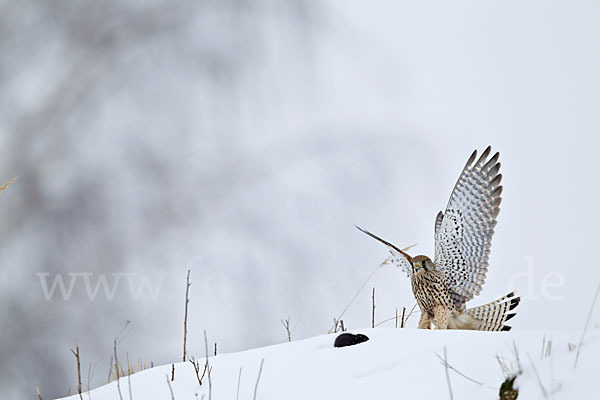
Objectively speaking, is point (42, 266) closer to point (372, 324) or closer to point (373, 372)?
point (372, 324)

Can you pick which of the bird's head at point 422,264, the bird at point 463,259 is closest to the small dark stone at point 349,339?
the bird at point 463,259

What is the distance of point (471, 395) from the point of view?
1.69 metres

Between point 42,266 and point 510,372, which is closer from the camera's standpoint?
point 510,372

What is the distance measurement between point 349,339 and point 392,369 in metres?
0.33

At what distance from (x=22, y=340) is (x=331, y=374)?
6.39 ft

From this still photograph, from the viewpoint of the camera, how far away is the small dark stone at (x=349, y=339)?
223cm

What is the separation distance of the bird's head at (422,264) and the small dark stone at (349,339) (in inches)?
40.8

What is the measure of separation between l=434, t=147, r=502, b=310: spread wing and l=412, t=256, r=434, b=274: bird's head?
0.07 meters

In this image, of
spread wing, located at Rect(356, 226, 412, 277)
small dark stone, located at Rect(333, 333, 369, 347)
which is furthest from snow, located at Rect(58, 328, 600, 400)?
spread wing, located at Rect(356, 226, 412, 277)

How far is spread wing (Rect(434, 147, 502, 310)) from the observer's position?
121 inches

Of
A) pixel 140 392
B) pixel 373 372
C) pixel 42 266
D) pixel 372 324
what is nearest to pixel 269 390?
pixel 373 372

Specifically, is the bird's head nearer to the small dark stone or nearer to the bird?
the bird

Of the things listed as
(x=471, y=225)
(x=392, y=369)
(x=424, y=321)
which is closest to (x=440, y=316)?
(x=424, y=321)

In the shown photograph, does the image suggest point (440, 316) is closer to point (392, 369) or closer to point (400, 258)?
point (400, 258)
